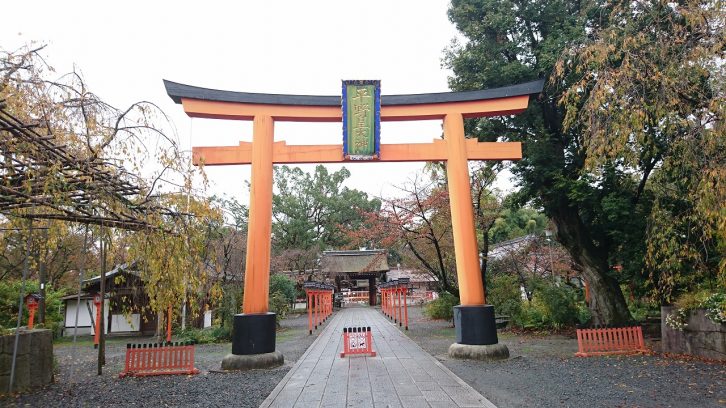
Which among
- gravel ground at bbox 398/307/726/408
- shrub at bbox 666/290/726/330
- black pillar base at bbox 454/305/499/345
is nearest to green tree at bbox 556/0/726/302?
shrub at bbox 666/290/726/330

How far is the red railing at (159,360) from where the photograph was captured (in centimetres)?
848

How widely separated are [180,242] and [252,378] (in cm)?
308

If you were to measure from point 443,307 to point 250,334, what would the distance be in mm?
12334

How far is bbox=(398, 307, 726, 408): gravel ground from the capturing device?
18.2 ft

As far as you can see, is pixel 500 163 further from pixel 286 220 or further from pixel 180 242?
pixel 286 220

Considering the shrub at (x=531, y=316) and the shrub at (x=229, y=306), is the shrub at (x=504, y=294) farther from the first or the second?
the shrub at (x=229, y=306)

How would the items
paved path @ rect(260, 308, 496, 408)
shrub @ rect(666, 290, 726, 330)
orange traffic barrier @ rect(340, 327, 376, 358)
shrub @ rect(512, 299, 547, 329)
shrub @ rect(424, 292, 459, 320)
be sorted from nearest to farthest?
paved path @ rect(260, 308, 496, 408), shrub @ rect(666, 290, 726, 330), orange traffic barrier @ rect(340, 327, 376, 358), shrub @ rect(512, 299, 547, 329), shrub @ rect(424, 292, 459, 320)

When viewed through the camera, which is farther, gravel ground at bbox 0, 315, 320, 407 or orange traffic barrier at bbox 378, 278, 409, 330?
orange traffic barrier at bbox 378, 278, 409, 330

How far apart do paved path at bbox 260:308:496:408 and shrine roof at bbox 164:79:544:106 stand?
18.7 feet

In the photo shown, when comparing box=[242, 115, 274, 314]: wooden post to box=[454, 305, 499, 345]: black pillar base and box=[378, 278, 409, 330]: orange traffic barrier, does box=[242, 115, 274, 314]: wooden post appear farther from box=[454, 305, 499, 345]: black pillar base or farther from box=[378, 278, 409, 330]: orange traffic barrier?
box=[378, 278, 409, 330]: orange traffic barrier

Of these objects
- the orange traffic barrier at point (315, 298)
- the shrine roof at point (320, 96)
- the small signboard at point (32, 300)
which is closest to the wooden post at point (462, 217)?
the shrine roof at point (320, 96)

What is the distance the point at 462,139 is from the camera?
9.78 meters

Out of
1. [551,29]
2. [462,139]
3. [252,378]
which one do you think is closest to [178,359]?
[252,378]

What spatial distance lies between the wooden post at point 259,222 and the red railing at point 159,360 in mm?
1592
